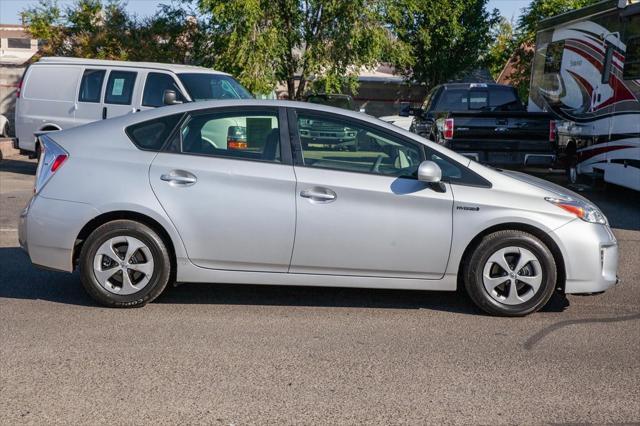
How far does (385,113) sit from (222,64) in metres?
16.0

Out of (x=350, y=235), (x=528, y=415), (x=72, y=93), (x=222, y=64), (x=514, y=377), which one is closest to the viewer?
(x=528, y=415)

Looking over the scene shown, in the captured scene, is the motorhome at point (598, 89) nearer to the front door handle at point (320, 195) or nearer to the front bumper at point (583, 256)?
the front bumper at point (583, 256)

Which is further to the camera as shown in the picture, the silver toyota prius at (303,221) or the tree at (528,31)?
the tree at (528,31)

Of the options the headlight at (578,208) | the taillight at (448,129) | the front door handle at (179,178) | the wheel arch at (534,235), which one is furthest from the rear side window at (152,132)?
the taillight at (448,129)

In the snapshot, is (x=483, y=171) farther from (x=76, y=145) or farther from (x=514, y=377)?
(x=76, y=145)

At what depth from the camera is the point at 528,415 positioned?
4.39 metres

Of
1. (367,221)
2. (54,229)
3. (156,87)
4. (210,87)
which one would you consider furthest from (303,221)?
(156,87)

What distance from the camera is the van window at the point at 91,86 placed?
14586mm

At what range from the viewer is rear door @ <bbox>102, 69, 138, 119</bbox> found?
46.8 ft

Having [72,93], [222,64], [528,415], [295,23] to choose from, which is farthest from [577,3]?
[528,415]

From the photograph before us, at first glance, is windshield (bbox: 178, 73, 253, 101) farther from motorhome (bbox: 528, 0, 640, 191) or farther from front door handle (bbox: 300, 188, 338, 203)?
front door handle (bbox: 300, 188, 338, 203)

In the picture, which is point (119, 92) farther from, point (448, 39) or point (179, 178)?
point (448, 39)

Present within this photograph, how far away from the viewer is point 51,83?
49.3 feet

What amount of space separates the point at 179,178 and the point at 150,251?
58cm
